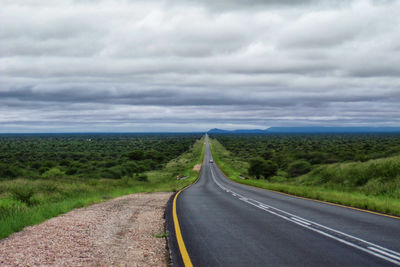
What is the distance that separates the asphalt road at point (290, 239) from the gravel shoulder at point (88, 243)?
64cm

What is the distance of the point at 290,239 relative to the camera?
28.5ft

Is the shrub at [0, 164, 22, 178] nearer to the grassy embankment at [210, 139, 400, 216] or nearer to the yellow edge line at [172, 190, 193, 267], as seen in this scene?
the grassy embankment at [210, 139, 400, 216]

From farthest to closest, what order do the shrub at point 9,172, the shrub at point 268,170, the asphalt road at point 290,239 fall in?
the shrub at point 268,170
the shrub at point 9,172
the asphalt road at point 290,239

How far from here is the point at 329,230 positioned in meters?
9.80

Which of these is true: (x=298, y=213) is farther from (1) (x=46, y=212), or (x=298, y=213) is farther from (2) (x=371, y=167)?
(2) (x=371, y=167)

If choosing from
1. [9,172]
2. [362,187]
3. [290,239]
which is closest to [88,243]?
[290,239]

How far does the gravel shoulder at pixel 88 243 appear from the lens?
6816mm

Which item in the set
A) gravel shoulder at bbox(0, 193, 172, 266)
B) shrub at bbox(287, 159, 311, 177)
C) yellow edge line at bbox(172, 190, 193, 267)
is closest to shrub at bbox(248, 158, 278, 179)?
shrub at bbox(287, 159, 311, 177)

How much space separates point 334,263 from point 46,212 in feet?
31.6

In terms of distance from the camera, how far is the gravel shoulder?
22.4 feet

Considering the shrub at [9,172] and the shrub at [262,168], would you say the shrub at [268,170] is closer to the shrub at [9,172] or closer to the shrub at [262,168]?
the shrub at [262,168]

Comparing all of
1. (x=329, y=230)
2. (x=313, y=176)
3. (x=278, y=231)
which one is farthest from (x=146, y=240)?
(x=313, y=176)

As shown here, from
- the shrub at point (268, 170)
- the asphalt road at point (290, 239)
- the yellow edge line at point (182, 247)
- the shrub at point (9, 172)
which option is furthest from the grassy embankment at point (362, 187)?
the shrub at point (9, 172)

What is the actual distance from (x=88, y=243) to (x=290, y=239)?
465cm
